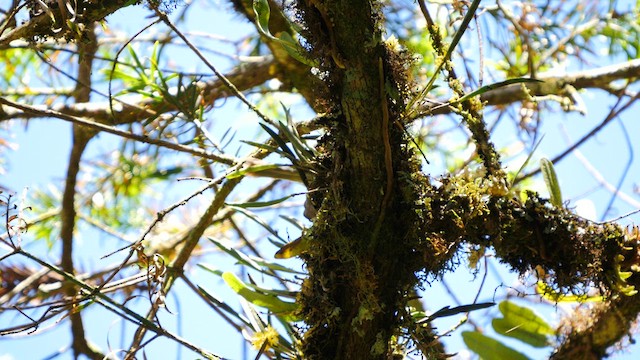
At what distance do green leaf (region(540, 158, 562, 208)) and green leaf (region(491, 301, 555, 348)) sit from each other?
8.3 inches

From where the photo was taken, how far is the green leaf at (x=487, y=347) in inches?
40.0

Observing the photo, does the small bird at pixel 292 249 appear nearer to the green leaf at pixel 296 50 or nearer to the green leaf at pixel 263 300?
the green leaf at pixel 263 300

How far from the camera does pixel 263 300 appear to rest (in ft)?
3.05

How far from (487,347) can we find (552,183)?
262 millimetres

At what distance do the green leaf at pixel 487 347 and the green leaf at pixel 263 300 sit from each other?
0.27 metres

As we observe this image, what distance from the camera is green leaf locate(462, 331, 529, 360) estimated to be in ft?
3.34

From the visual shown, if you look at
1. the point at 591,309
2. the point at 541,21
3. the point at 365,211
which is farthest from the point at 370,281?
the point at 541,21

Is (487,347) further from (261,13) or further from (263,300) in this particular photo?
(261,13)

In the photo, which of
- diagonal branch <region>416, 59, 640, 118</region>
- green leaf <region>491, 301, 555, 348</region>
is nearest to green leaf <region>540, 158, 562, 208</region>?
green leaf <region>491, 301, 555, 348</region>

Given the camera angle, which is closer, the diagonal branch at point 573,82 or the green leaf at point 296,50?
the green leaf at point 296,50

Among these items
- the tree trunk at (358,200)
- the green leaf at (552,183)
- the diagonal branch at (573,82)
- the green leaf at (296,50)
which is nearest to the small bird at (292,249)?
the tree trunk at (358,200)

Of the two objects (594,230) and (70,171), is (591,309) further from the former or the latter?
(70,171)

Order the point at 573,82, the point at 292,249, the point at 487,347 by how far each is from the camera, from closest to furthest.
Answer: the point at 292,249 → the point at 487,347 → the point at 573,82

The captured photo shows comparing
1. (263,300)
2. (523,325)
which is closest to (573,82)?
(523,325)
